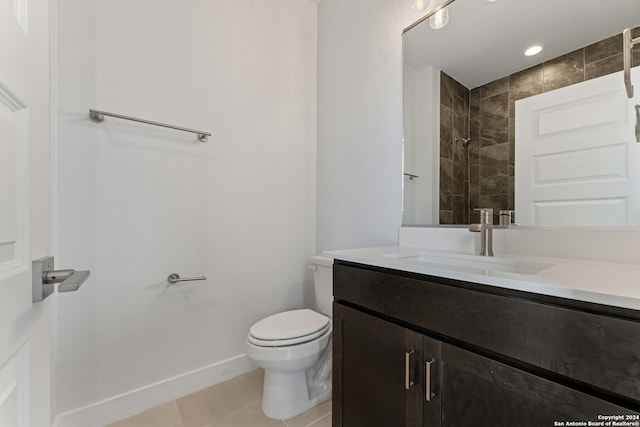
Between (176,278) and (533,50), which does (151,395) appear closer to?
(176,278)

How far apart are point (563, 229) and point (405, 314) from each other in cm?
71

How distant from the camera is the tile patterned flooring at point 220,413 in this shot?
1.29 metres

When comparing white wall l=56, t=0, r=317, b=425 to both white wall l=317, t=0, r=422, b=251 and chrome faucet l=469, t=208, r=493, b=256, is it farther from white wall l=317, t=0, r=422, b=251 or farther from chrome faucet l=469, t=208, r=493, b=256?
chrome faucet l=469, t=208, r=493, b=256

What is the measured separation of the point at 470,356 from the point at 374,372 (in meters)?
0.35

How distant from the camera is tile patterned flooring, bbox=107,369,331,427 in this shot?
1293 mm

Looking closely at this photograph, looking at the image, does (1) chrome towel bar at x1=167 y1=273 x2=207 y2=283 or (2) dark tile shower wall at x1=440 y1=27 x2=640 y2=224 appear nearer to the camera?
(2) dark tile shower wall at x1=440 y1=27 x2=640 y2=224

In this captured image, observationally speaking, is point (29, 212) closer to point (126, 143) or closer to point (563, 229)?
point (126, 143)

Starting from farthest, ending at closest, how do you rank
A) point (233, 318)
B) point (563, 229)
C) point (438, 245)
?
point (233, 318) → point (438, 245) → point (563, 229)

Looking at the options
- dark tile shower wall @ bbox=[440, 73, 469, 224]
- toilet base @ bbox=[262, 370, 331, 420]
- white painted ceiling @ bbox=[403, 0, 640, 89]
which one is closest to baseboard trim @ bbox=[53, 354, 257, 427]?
toilet base @ bbox=[262, 370, 331, 420]

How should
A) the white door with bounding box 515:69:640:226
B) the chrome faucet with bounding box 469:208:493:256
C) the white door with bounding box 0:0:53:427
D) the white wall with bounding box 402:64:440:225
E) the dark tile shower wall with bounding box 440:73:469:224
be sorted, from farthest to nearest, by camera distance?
the white wall with bounding box 402:64:440:225, the dark tile shower wall with bounding box 440:73:469:224, the chrome faucet with bounding box 469:208:493:256, the white door with bounding box 515:69:640:226, the white door with bounding box 0:0:53:427

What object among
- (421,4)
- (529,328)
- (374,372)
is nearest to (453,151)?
(421,4)

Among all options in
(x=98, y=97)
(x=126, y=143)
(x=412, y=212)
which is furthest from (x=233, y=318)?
(x=98, y=97)

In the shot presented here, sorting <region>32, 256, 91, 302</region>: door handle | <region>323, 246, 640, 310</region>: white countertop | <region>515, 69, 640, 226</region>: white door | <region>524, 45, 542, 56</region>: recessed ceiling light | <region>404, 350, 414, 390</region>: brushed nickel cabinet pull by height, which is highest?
<region>524, 45, 542, 56</region>: recessed ceiling light

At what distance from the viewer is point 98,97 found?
50.1 inches
